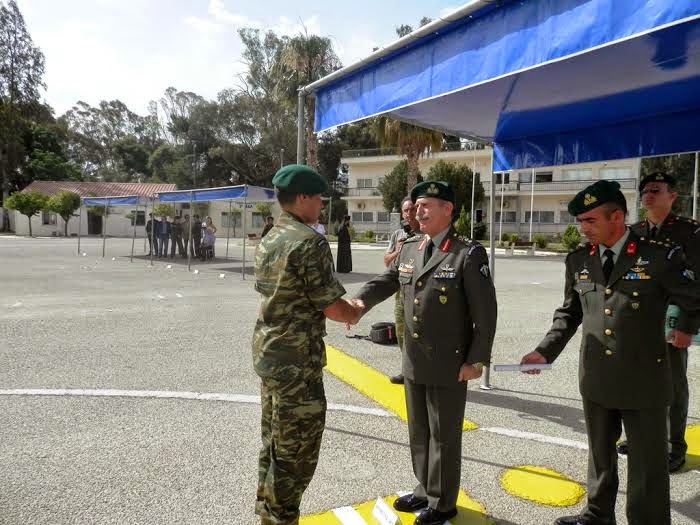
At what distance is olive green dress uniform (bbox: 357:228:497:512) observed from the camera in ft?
9.06

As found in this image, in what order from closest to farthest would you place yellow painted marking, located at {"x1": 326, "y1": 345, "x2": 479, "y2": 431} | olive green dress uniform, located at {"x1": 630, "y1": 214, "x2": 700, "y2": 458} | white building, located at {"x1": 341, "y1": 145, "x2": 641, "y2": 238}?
olive green dress uniform, located at {"x1": 630, "y1": 214, "x2": 700, "y2": 458}
yellow painted marking, located at {"x1": 326, "y1": 345, "x2": 479, "y2": 431}
white building, located at {"x1": 341, "y1": 145, "x2": 641, "y2": 238}

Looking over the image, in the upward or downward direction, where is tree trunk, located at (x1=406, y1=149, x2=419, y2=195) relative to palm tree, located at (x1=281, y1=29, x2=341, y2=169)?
downward

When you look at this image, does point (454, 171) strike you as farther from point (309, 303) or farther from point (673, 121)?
point (309, 303)

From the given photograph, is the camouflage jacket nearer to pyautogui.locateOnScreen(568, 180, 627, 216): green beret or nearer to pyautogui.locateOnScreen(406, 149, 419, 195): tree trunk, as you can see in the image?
pyautogui.locateOnScreen(568, 180, 627, 216): green beret

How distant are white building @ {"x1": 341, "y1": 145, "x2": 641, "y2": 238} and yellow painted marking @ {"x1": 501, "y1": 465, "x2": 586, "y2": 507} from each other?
36645 millimetres

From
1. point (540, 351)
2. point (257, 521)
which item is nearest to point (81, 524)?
point (257, 521)

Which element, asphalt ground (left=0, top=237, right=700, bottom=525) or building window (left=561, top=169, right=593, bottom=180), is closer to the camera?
asphalt ground (left=0, top=237, right=700, bottom=525)

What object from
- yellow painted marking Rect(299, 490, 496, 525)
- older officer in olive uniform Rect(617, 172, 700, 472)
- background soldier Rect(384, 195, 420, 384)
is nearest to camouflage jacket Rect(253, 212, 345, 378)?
yellow painted marking Rect(299, 490, 496, 525)

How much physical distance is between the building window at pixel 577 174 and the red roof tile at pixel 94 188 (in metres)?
37.6

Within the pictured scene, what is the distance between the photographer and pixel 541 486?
3.26m

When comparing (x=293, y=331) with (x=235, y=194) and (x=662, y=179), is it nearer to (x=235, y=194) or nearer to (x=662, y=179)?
(x=662, y=179)

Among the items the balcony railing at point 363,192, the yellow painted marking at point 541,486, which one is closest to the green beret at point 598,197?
the yellow painted marking at point 541,486

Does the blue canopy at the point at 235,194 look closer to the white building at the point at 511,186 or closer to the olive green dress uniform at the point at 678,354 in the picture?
the olive green dress uniform at the point at 678,354

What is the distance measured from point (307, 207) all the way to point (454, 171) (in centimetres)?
3922
